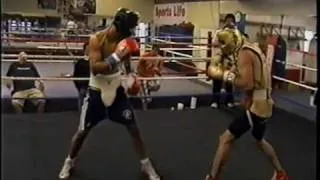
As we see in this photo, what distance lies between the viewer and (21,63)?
3742mm

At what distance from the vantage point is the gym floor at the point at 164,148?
93.7 inches

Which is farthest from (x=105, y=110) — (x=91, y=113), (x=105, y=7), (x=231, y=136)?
(x=105, y=7)

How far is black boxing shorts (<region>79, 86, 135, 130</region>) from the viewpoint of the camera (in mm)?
2125

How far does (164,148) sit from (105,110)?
2.58 feet

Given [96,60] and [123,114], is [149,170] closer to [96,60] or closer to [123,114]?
[123,114]

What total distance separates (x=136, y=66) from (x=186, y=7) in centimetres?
95

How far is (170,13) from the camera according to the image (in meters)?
4.26

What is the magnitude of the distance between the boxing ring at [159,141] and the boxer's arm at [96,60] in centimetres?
39

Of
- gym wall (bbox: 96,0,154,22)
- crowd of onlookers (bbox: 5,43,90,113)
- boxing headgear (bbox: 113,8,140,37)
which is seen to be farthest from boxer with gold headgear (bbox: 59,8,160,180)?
crowd of onlookers (bbox: 5,43,90,113)

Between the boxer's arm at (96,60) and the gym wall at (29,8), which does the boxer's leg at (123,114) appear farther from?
the gym wall at (29,8)

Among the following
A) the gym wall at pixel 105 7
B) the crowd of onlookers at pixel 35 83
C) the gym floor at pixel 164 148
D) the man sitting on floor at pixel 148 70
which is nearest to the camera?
the gym floor at pixel 164 148

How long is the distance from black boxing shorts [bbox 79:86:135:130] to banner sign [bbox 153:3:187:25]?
1.63 metres

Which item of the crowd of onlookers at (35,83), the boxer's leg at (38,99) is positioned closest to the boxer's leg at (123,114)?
the crowd of onlookers at (35,83)

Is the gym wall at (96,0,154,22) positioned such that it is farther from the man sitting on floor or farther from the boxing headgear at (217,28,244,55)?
the boxing headgear at (217,28,244,55)
